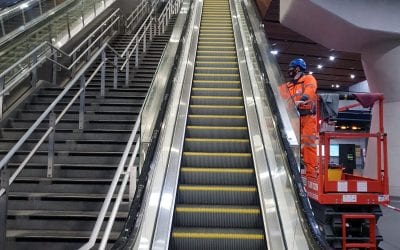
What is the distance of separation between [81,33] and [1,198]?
25.3 ft

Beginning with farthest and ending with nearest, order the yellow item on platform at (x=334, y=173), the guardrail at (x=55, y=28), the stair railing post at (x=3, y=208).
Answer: the guardrail at (x=55, y=28)
the yellow item on platform at (x=334, y=173)
the stair railing post at (x=3, y=208)

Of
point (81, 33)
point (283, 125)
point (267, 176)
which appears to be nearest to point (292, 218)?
point (267, 176)

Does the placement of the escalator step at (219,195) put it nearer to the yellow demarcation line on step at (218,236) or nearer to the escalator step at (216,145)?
the yellow demarcation line on step at (218,236)

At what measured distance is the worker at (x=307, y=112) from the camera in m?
6.32

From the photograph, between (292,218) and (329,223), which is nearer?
(292,218)

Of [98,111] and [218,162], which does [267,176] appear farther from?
[98,111]

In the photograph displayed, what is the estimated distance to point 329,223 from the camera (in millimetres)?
6391

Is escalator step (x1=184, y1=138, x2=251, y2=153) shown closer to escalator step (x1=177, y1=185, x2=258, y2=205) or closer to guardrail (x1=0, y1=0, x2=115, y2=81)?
escalator step (x1=177, y1=185, x2=258, y2=205)

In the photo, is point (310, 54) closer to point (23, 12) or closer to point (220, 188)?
point (23, 12)

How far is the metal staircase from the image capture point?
4.76 metres

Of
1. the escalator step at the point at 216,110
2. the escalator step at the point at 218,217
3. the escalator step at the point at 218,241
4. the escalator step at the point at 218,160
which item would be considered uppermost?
the escalator step at the point at 216,110

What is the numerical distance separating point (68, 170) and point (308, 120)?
337 centimetres

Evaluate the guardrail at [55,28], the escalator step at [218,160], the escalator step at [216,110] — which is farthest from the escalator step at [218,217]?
the guardrail at [55,28]

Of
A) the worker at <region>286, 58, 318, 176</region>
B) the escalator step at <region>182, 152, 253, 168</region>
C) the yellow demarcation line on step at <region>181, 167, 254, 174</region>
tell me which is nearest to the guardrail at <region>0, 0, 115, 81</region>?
the escalator step at <region>182, 152, 253, 168</region>
